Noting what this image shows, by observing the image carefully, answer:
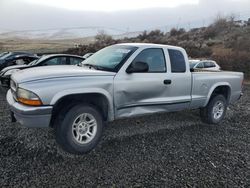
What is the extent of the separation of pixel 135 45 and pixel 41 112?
229cm

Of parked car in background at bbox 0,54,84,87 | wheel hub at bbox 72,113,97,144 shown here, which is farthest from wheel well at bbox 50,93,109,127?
parked car in background at bbox 0,54,84,87

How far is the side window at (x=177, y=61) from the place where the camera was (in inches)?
213

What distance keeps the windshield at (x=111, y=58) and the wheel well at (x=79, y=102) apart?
58 cm

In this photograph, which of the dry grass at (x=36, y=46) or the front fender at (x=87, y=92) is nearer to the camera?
the front fender at (x=87, y=92)

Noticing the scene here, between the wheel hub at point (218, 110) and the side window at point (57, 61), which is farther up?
the side window at point (57, 61)

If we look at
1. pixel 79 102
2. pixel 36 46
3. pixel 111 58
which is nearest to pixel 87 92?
pixel 79 102

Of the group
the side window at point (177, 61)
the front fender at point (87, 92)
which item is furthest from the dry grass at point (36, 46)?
the front fender at point (87, 92)

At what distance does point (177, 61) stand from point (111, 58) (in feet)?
4.67

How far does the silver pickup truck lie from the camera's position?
3934mm

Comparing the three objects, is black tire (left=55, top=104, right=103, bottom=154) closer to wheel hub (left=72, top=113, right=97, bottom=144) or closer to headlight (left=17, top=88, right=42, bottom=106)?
wheel hub (left=72, top=113, right=97, bottom=144)

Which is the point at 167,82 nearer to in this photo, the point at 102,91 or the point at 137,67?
the point at 137,67

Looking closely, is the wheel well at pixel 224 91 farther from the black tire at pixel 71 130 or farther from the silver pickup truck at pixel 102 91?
the black tire at pixel 71 130

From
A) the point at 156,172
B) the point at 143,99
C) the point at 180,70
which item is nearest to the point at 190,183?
the point at 156,172

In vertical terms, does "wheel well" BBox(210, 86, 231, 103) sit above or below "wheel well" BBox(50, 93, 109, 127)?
below
